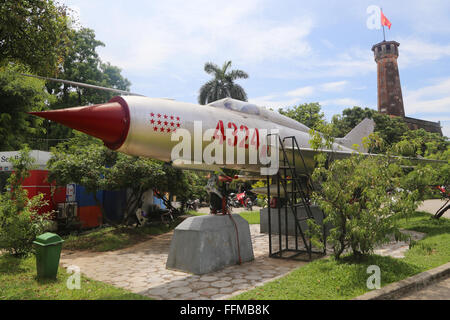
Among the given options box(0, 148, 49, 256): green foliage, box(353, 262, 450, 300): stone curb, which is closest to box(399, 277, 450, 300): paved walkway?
box(353, 262, 450, 300): stone curb

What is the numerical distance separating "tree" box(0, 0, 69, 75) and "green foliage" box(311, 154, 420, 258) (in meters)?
7.54

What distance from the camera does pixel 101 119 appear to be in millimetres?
5164

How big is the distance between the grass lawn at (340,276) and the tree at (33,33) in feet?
24.9

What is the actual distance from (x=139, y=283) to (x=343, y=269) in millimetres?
4148

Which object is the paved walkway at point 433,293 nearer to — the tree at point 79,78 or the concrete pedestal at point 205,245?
the concrete pedestal at point 205,245

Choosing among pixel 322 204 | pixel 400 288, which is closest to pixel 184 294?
pixel 322 204

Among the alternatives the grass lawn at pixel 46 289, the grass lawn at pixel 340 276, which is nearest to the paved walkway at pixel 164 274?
the grass lawn at pixel 46 289

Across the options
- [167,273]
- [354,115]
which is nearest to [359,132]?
[167,273]

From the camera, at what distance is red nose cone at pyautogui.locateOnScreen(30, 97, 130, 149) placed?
197 inches

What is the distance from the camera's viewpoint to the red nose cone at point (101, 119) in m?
4.99

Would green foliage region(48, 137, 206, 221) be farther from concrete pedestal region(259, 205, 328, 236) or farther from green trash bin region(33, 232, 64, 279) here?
green trash bin region(33, 232, 64, 279)
